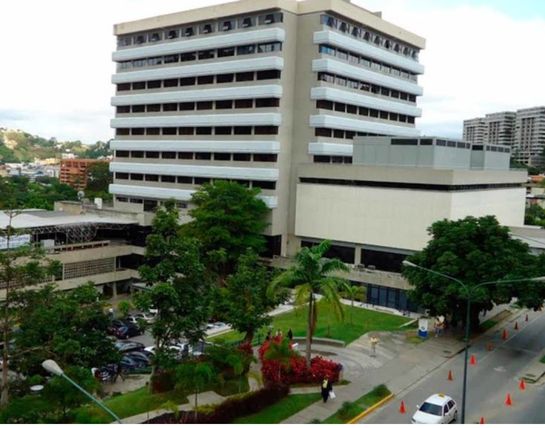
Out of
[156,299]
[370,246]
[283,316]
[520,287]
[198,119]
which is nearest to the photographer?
[156,299]

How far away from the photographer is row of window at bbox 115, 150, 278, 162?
6272 cm

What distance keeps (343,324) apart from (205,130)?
31856 mm

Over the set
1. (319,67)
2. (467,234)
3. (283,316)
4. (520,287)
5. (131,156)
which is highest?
(319,67)

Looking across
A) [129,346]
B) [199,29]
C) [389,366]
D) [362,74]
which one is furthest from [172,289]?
[199,29]

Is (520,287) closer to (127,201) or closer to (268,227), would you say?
(268,227)

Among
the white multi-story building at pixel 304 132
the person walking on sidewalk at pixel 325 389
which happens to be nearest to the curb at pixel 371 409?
the person walking on sidewalk at pixel 325 389

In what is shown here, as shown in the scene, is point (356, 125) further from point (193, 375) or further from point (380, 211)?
point (193, 375)

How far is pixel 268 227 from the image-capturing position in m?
63.0

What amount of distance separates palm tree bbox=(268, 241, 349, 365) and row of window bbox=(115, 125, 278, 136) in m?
31.6

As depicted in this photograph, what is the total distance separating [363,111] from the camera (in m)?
69.4

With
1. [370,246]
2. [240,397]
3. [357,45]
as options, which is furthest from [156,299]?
[357,45]

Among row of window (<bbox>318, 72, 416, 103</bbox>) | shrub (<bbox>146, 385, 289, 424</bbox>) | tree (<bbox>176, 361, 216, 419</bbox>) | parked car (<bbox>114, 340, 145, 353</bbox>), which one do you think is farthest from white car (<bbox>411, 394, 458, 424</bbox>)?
row of window (<bbox>318, 72, 416, 103</bbox>)

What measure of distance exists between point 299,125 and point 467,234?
2700 centimetres

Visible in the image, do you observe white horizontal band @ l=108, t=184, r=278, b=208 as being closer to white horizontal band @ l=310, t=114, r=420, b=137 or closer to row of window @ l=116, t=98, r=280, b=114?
white horizontal band @ l=310, t=114, r=420, b=137
